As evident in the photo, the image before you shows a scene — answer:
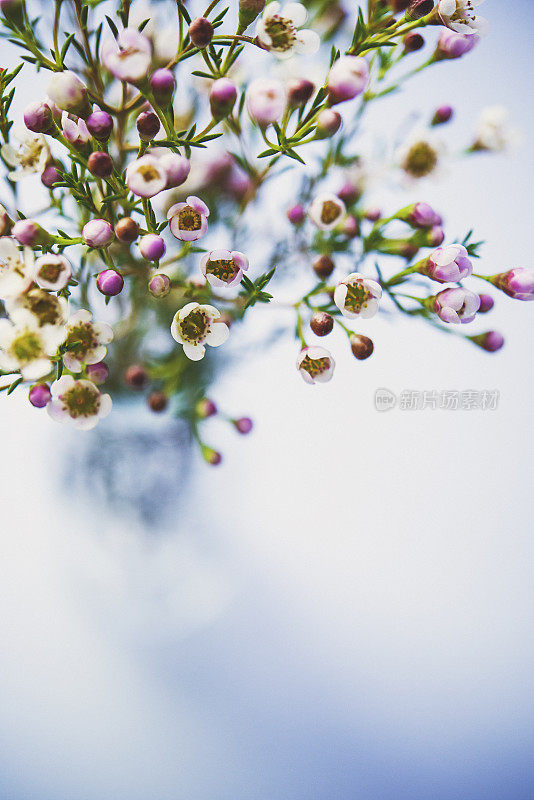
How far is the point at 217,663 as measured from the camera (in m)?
0.88

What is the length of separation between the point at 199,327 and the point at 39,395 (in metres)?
0.14

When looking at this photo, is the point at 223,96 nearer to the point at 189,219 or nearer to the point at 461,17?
the point at 189,219

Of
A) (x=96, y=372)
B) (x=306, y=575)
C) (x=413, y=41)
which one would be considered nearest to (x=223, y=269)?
(x=96, y=372)

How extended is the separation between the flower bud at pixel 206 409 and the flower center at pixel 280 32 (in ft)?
1.13

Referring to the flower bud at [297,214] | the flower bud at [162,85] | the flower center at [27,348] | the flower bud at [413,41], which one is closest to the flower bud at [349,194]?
the flower bud at [297,214]

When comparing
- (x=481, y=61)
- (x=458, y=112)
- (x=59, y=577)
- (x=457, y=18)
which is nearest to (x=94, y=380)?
(x=457, y=18)

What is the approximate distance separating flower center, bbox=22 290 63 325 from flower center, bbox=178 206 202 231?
0.11 metres

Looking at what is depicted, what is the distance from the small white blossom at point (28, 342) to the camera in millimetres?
384

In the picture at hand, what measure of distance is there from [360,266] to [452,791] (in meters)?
0.79

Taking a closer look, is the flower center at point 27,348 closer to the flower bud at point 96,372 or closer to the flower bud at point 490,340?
the flower bud at point 96,372

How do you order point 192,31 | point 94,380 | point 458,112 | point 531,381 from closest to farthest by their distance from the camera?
point 192,31 → point 94,380 → point 458,112 → point 531,381

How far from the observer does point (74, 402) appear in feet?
1.53

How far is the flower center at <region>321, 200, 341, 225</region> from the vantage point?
0.49 meters

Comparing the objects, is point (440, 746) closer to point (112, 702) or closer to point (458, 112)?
point (112, 702)
